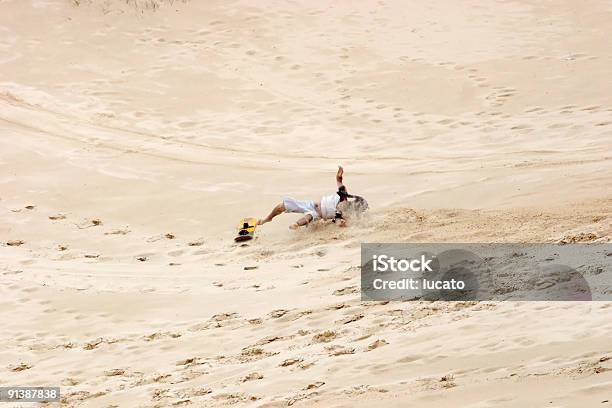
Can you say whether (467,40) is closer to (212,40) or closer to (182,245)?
(212,40)

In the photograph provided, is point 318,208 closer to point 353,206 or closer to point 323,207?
point 323,207

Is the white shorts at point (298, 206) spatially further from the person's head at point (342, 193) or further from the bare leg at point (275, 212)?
the person's head at point (342, 193)

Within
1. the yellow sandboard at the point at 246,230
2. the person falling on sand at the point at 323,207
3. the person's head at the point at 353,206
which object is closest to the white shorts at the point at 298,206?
the person falling on sand at the point at 323,207

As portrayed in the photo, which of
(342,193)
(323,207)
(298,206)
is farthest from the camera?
(298,206)

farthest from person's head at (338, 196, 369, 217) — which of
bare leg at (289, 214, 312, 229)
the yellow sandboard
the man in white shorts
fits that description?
the yellow sandboard

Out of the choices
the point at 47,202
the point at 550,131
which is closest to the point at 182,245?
the point at 47,202

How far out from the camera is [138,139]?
14781 mm

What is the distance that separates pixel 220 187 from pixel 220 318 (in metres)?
4.05

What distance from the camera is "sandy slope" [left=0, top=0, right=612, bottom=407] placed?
663cm

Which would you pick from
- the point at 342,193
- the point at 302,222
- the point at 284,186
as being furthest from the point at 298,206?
the point at 284,186

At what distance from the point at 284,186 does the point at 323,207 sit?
1718 millimetres

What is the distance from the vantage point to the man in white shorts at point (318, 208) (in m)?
10.5

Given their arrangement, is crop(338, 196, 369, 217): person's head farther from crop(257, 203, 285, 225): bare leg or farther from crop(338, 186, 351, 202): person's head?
crop(257, 203, 285, 225): bare leg

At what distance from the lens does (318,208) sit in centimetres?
1072
